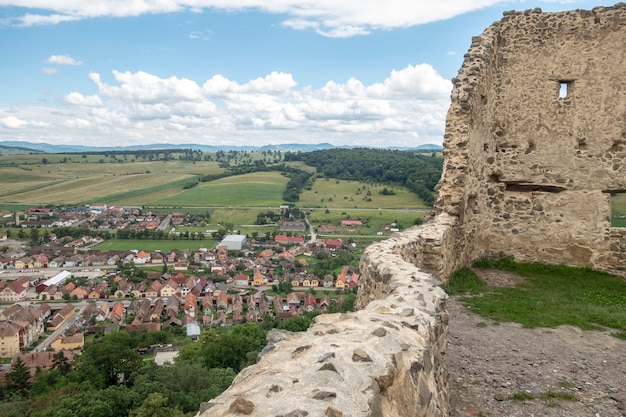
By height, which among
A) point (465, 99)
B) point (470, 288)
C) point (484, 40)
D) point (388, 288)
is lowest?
point (470, 288)

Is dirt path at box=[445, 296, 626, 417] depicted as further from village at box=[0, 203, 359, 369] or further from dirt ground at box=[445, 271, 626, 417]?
village at box=[0, 203, 359, 369]

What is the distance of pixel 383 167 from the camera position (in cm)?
11225

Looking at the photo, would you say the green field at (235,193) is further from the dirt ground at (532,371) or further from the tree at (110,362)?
the dirt ground at (532,371)

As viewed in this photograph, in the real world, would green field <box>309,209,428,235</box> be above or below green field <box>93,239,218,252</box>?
above

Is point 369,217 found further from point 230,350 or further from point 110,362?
point 110,362

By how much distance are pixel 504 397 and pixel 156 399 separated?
2650 cm

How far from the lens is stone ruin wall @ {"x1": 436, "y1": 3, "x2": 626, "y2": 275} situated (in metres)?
9.57

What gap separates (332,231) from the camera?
84.2 m

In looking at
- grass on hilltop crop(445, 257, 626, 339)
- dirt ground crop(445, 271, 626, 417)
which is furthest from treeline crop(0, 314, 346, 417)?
dirt ground crop(445, 271, 626, 417)

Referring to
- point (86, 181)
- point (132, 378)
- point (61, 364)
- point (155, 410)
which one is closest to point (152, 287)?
point (61, 364)

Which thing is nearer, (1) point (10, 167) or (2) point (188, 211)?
(2) point (188, 211)

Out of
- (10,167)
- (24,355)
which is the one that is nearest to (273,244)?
(24,355)

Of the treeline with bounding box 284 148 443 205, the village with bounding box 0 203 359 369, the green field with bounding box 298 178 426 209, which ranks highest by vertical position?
the treeline with bounding box 284 148 443 205

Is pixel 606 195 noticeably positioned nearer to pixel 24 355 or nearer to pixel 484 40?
pixel 484 40
